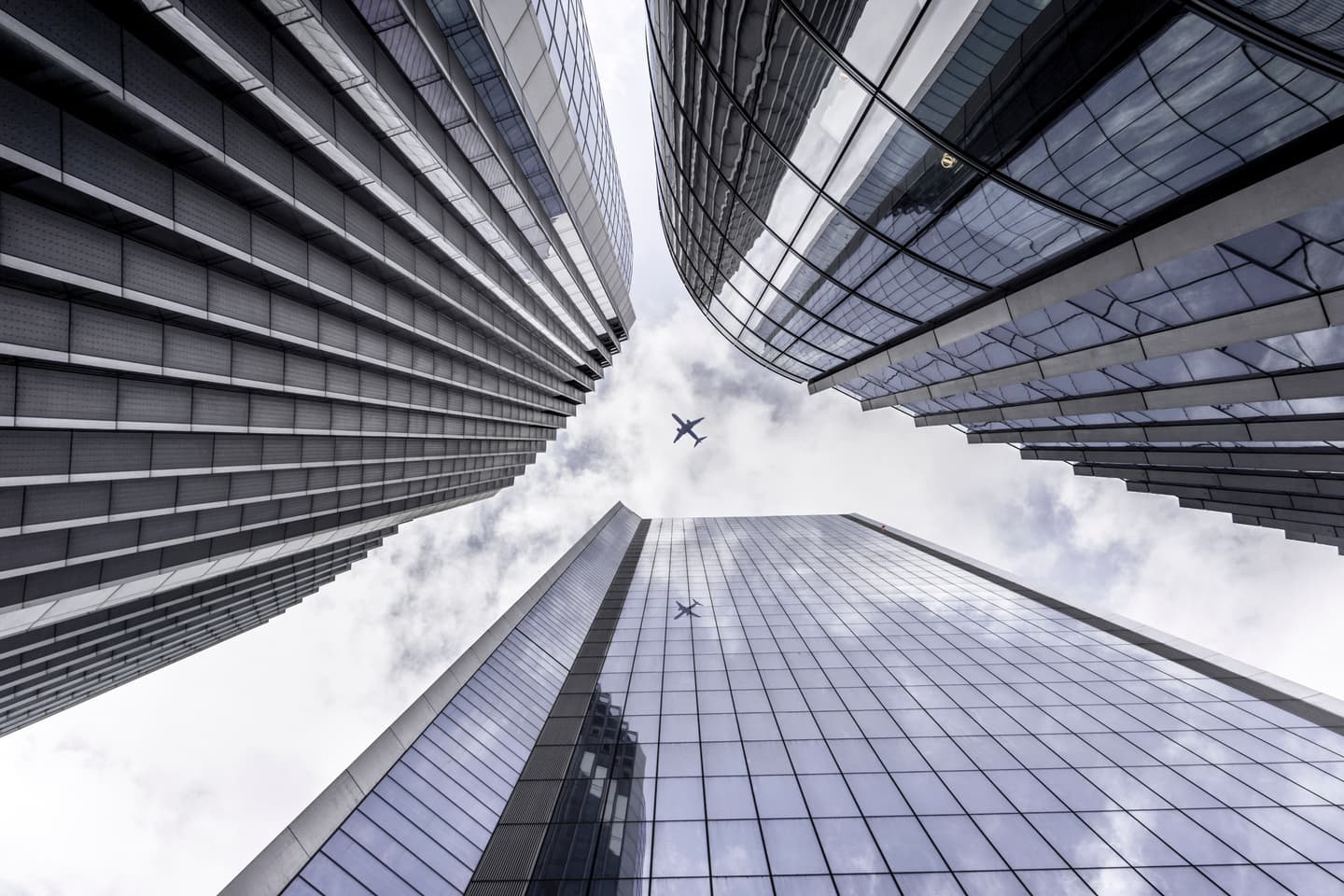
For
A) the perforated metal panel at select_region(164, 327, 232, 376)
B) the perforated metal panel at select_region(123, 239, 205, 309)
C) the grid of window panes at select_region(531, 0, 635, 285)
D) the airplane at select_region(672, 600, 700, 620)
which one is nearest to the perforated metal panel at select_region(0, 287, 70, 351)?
the perforated metal panel at select_region(123, 239, 205, 309)

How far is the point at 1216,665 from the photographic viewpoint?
2428 centimetres

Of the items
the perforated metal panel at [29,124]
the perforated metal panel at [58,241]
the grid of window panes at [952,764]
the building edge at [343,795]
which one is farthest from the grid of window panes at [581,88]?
the grid of window panes at [952,764]

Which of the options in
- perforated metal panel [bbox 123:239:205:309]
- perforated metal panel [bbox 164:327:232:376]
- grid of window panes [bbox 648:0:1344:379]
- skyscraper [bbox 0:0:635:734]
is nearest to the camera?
grid of window panes [bbox 648:0:1344:379]

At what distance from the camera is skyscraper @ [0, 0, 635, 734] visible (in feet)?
32.8

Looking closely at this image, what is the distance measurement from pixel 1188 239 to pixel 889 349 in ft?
42.6

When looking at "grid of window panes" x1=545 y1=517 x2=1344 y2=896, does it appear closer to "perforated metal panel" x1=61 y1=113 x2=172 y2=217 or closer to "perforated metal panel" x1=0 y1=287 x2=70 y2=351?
"perforated metal panel" x1=0 y1=287 x2=70 y2=351

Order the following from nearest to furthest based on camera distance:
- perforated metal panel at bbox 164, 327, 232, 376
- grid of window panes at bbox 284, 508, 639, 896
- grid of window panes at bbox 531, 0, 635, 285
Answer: perforated metal panel at bbox 164, 327, 232, 376, grid of window panes at bbox 284, 508, 639, 896, grid of window panes at bbox 531, 0, 635, 285

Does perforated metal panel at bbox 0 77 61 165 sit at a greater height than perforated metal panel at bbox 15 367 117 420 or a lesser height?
greater

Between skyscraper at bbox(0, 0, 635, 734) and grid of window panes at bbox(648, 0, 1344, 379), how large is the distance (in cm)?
676

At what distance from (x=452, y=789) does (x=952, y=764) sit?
1680 cm

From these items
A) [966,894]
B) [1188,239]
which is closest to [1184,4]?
[1188,239]

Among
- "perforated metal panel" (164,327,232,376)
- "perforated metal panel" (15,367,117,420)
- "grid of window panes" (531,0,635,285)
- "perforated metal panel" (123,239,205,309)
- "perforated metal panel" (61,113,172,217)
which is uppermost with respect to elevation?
"grid of window panes" (531,0,635,285)

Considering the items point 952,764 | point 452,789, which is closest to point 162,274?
point 452,789

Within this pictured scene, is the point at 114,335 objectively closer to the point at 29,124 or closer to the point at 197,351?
the point at 197,351
